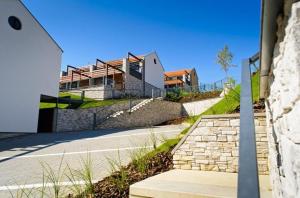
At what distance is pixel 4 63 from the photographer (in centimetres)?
1402

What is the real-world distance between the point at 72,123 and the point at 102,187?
1403cm

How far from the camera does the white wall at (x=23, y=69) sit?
45.8ft

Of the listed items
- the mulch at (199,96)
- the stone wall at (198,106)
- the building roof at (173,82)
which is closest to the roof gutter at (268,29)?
the stone wall at (198,106)

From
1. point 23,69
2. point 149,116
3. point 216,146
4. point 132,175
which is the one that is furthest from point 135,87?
point 216,146

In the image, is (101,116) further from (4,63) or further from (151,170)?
(151,170)

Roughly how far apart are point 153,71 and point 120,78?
6060mm

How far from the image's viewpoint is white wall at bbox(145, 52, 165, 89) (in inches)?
1198

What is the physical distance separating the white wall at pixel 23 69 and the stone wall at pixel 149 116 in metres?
5.10

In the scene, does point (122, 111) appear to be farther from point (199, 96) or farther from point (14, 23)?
point (14, 23)

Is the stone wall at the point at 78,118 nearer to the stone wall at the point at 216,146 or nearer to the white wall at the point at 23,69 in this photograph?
the white wall at the point at 23,69

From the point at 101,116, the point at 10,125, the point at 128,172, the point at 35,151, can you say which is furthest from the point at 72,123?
the point at 128,172

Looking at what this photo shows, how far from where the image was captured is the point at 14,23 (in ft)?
50.1

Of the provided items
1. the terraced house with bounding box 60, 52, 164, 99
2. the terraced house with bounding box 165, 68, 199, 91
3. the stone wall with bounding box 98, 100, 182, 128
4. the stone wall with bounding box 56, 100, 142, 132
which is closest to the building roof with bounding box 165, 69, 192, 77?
the terraced house with bounding box 165, 68, 199, 91

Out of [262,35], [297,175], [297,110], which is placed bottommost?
[297,175]
